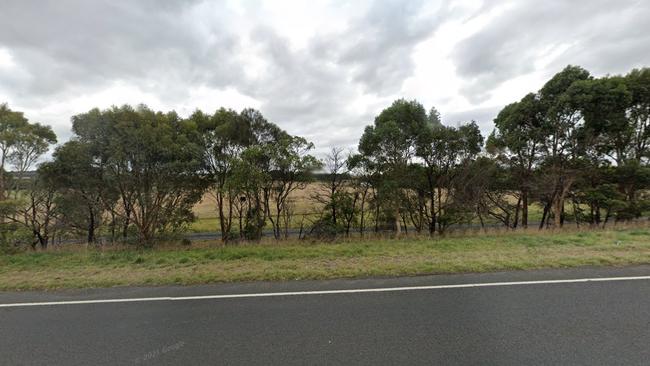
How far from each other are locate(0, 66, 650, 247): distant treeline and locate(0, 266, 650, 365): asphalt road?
876 cm

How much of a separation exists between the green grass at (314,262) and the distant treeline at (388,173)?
193 inches

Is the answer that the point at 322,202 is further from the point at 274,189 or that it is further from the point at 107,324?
the point at 107,324

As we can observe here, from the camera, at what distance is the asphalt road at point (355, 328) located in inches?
113

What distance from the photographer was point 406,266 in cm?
599

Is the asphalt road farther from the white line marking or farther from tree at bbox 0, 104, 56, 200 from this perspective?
tree at bbox 0, 104, 56, 200

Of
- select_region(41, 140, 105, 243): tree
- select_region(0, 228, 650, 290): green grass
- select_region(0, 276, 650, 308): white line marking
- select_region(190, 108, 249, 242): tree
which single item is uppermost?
select_region(190, 108, 249, 242): tree

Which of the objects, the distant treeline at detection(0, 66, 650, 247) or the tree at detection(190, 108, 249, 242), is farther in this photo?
the tree at detection(190, 108, 249, 242)

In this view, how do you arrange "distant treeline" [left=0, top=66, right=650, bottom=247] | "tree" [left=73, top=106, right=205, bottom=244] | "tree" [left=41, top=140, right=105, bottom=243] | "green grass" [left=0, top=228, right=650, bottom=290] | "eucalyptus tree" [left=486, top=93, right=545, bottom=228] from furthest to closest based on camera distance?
"eucalyptus tree" [left=486, top=93, right=545, bottom=228] → "distant treeline" [left=0, top=66, right=650, bottom=247] → "tree" [left=41, top=140, right=105, bottom=243] → "tree" [left=73, top=106, right=205, bottom=244] → "green grass" [left=0, top=228, right=650, bottom=290]

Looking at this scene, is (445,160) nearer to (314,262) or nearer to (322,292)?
(314,262)

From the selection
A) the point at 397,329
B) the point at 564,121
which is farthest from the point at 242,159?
the point at 564,121

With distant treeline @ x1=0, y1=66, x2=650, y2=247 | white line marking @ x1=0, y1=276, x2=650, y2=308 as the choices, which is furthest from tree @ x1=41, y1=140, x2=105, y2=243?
white line marking @ x1=0, y1=276, x2=650, y2=308

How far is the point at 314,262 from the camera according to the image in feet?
22.1

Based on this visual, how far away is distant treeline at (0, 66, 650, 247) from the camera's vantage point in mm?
13367

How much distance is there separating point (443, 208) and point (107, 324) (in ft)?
53.6
